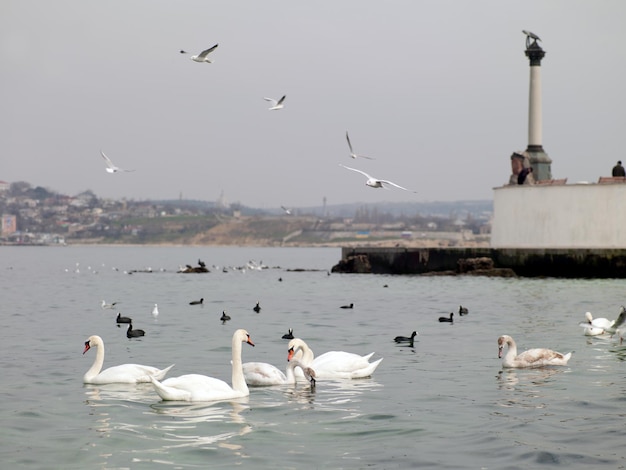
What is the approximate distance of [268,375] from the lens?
16734mm

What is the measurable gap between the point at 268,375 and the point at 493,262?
46.1 m

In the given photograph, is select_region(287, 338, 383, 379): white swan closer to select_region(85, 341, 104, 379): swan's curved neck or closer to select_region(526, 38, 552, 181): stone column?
select_region(85, 341, 104, 379): swan's curved neck

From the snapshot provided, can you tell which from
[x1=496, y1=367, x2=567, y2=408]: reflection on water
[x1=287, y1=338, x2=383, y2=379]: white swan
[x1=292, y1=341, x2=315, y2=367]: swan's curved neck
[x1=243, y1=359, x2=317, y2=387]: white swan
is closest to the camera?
[x1=496, y1=367, x2=567, y2=408]: reflection on water

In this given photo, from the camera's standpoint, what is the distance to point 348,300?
146ft

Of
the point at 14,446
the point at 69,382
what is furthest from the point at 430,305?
the point at 14,446

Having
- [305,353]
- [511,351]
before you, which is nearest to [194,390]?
[305,353]

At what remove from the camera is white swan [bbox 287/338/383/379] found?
17625mm

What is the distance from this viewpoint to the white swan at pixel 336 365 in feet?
57.8

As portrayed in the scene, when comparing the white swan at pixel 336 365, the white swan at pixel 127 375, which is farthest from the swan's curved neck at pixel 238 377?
the white swan at pixel 336 365

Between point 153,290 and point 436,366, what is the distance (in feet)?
128

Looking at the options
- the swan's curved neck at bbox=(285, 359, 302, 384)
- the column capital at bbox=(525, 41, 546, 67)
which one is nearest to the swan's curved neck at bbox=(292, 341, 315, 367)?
the swan's curved neck at bbox=(285, 359, 302, 384)

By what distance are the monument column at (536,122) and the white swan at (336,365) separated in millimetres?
47331

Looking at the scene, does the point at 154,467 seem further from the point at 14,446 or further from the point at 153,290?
the point at 153,290

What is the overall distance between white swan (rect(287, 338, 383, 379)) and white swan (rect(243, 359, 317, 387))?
569 mm
